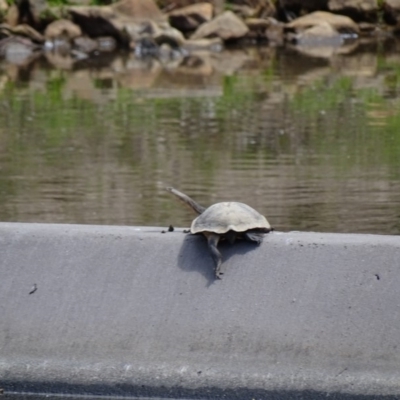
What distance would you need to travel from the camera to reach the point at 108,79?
20.5 metres

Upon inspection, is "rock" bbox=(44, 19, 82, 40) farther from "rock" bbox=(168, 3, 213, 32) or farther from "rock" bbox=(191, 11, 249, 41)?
"rock" bbox=(191, 11, 249, 41)

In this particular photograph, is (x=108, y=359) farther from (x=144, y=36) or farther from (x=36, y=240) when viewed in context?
(x=144, y=36)

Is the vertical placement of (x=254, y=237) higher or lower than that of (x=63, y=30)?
higher

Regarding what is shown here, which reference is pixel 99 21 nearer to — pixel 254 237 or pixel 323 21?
pixel 323 21

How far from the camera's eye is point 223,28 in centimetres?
2922

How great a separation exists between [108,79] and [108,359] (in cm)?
1587

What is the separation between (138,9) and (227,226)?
83.5ft

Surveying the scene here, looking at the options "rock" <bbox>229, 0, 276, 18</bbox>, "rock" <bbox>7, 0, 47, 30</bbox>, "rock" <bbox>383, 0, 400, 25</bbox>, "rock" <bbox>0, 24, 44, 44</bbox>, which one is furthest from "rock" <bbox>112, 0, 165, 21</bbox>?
"rock" <bbox>383, 0, 400, 25</bbox>

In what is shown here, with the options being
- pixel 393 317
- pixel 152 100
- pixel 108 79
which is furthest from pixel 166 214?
pixel 108 79

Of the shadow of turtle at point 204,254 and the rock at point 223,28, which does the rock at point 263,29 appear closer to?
the rock at point 223,28

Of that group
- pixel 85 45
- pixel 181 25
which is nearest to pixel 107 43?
pixel 85 45

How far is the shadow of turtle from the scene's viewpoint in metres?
5.10

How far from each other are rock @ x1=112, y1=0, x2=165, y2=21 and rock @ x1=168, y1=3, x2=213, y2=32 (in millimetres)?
388

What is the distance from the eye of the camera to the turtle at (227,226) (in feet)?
16.7
